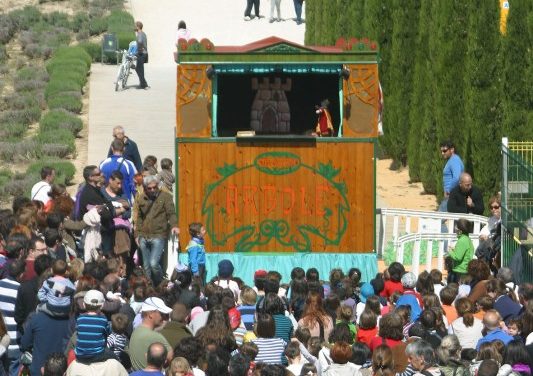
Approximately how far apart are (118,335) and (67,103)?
2124cm

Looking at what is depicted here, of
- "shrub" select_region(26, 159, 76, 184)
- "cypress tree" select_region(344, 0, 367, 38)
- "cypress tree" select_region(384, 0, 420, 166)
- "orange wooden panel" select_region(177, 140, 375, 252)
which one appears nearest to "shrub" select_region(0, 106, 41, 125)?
"shrub" select_region(26, 159, 76, 184)

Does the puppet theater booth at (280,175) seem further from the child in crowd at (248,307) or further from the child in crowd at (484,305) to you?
the child in crowd at (484,305)

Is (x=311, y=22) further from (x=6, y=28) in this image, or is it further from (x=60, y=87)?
(x=6, y=28)

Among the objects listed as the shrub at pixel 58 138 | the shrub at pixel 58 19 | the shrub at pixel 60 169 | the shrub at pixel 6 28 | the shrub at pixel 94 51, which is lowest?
the shrub at pixel 60 169

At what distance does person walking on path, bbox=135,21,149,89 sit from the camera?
35.3 metres

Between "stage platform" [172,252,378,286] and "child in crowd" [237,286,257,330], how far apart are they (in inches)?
210

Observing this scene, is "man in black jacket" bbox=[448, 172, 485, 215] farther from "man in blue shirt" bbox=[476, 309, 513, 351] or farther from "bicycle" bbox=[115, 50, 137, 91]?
"bicycle" bbox=[115, 50, 137, 91]

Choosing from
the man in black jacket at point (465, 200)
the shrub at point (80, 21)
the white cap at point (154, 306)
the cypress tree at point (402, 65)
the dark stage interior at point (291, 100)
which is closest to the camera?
the white cap at point (154, 306)

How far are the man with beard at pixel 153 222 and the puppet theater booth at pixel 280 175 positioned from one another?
1.01 metres

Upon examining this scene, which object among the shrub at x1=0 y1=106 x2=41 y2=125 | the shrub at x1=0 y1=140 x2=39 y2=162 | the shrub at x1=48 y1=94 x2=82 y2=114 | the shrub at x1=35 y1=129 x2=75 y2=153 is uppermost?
the shrub at x1=48 y1=94 x2=82 y2=114

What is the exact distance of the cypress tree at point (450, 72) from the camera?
87.1 feet

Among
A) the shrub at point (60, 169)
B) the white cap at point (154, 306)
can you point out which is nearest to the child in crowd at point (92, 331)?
the white cap at point (154, 306)

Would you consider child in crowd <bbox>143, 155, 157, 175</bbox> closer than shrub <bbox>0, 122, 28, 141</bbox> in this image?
Yes

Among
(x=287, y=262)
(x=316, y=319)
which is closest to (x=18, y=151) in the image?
(x=287, y=262)
